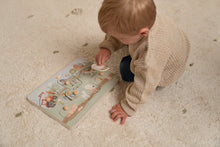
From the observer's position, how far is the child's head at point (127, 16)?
16.2 inches

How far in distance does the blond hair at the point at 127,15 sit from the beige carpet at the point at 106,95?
311 millimetres

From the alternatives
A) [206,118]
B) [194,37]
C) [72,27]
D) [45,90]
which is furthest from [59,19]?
[206,118]

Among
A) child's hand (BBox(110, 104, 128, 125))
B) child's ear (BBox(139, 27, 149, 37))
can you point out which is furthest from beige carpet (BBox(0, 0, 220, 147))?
child's ear (BBox(139, 27, 149, 37))

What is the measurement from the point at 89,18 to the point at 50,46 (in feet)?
0.95

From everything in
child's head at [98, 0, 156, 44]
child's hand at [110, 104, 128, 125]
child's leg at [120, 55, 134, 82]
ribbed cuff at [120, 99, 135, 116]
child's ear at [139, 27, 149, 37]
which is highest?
child's head at [98, 0, 156, 44]

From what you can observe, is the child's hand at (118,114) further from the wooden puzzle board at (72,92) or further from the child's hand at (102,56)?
the child's hand at (102,56)

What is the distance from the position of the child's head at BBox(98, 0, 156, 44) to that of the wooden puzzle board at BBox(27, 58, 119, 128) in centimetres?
28

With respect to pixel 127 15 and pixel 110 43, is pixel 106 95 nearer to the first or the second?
pixel 110 43

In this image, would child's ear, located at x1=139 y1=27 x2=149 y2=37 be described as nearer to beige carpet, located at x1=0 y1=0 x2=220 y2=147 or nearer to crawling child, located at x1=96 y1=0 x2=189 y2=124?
crawling child, located at x1=96 y1=0 x2=189 y2=124

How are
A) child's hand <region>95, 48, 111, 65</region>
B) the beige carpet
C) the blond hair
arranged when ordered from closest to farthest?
the blond hair → the beige carpet → child's hand <region>95, 48, 111, 65</region>

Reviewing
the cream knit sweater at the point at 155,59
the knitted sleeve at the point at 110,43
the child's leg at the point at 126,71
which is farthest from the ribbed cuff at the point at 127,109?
the knitted sleeve at the point at 110,43

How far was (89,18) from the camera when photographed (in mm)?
1021

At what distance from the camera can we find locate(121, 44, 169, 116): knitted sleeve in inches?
19.4

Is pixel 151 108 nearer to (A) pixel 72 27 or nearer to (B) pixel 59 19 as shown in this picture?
(A) pixel 72 27
